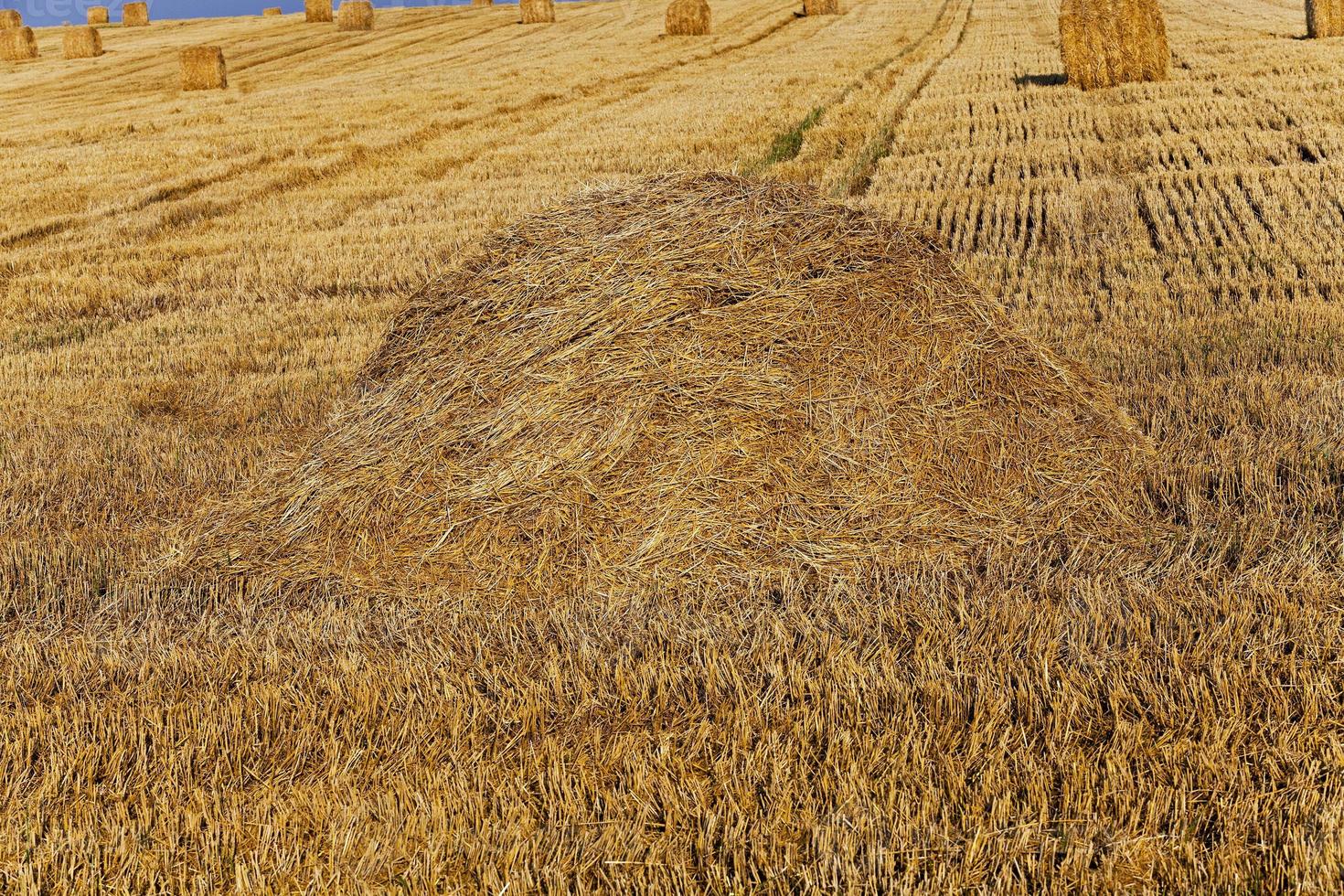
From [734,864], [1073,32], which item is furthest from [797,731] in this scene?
[1073,32]

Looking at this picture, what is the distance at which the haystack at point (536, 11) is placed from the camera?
40.1 meters

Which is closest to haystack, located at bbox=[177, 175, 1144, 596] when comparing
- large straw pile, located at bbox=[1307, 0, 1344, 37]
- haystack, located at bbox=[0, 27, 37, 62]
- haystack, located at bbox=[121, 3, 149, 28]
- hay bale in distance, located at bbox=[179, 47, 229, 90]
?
large straw pile, located at bbox=[1307, 0, 1344, 37]

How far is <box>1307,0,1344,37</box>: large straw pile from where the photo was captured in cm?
2205

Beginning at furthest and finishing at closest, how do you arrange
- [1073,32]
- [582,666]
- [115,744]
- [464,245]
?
1. [1073,32]
2. [464,245]
3. [582,666]
4. [115,744]

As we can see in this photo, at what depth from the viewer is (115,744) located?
11.4 ft

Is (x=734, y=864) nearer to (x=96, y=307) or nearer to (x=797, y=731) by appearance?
(x=797, y=731)

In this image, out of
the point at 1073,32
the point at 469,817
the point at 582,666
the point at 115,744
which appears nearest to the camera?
the point at 469,817

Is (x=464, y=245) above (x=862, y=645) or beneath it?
above

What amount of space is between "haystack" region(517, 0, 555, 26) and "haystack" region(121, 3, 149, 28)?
18151mm

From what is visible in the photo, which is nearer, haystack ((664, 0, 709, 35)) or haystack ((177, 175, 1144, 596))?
haystack ((177, 175, 1144, 596))

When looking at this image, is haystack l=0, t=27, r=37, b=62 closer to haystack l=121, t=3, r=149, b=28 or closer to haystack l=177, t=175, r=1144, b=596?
haystack l=121, t=3, r=149, b=28

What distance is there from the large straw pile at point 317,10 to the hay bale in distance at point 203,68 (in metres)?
18.0

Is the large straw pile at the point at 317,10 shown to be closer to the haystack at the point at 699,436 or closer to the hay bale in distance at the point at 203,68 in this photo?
the hay bale in distance at the point at 203,68

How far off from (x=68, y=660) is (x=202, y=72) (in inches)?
1033
